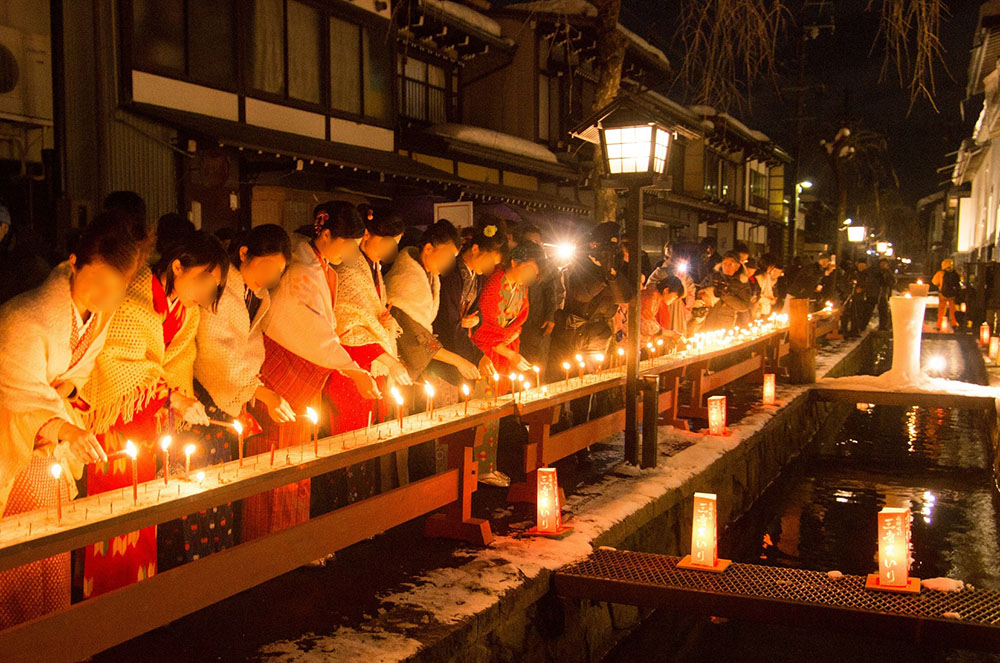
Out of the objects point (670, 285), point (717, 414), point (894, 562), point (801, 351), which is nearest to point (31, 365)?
point (894, 562)

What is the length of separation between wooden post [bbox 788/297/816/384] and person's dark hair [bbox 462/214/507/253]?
8.92m

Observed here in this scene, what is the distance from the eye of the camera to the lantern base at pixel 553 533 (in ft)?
18.9

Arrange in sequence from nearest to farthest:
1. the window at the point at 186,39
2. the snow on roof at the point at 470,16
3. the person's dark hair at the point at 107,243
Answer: the person's dark hair at the point at 107,243 → the window at the point at 186,39 → the snow on roof at the point at 470,16

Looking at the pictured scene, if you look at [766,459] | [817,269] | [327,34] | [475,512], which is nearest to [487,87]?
[327,34]

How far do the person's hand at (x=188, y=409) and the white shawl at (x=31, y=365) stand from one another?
2.43 feet

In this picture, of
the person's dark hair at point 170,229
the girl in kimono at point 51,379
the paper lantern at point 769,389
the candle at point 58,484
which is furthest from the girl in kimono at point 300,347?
the paper lantern at point 769,389

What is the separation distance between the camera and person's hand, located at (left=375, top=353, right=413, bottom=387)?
18.2ft

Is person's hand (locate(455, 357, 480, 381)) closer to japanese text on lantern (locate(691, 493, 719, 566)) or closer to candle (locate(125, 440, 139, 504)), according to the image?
japanese text on lantern (locate(691, 493, 719, 566))

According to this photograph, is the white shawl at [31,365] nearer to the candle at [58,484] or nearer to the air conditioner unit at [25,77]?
the candle at [58,484]

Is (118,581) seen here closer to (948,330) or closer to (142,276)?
(142,276)

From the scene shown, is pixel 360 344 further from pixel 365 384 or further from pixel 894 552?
pixel 894 552

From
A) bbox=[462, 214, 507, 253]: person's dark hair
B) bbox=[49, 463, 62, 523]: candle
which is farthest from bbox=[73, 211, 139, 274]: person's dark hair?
bbox=[462, 214, 507, 253]: person's dark hair

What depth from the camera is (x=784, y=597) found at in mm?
4891

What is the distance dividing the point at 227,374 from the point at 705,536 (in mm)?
3201
